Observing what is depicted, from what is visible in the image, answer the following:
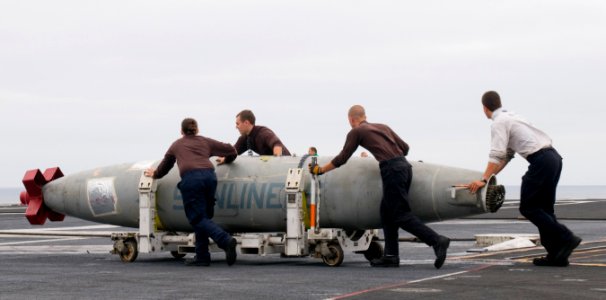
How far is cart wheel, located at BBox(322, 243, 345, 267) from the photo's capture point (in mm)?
14273

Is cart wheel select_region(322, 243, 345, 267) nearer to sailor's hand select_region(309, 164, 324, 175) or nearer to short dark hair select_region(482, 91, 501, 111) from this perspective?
sailor's hand select_region(309, 164, 324, 175)

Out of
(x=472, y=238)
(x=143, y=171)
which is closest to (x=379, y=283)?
(x=143, y=171)

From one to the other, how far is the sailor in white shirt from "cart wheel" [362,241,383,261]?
9.05 feet

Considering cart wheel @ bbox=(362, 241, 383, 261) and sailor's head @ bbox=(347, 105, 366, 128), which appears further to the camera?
cart wheel @ bbox=(362, 241, 383, 261)

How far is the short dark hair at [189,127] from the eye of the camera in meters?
15.2

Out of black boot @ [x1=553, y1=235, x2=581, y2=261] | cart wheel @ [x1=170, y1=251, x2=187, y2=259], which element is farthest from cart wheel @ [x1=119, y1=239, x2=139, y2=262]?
black boot @ [x1=553, y1=235, x2=581, y2=261]

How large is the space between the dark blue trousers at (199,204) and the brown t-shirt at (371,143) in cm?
200

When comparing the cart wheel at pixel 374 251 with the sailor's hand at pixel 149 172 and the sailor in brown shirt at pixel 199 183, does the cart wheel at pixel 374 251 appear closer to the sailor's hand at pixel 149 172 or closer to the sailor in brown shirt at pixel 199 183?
the sailor in brown shirt at pixel 199 183

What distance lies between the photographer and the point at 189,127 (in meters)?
15.2

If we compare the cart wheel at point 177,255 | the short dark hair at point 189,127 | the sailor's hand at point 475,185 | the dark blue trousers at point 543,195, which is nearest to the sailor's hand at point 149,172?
the short dark hair at point 189,127

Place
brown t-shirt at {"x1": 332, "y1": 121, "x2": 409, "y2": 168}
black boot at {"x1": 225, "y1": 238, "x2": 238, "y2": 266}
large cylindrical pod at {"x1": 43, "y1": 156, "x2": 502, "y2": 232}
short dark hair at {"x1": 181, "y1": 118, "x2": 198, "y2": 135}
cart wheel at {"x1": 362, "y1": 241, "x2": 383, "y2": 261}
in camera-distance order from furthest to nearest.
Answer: cart wheel at {"x1": 362, "y1": 241, "x2": 383, "y2": 261} < short dark hair at {"x1": 181, "y1": 118, "x2": 198, "y2": 135} < black boot at {"x1": 225, "y1": 238, "x2": 238, "y2": 266} < large cylindrical pod at {"x1": 43, "y1": 156, "x2": 502, "y2": 232} < brown t-shirt at {"x1": 332, "y1": 121, "x2": 409, "y2": 168}

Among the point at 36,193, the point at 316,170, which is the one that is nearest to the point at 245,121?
the point at 316,170

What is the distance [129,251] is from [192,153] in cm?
209

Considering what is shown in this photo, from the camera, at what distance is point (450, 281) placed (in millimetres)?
11078
